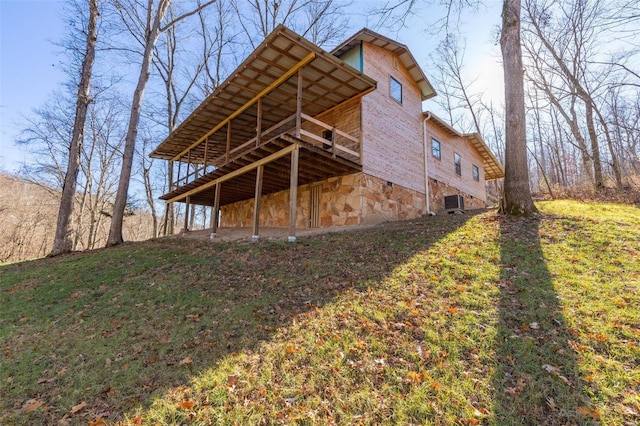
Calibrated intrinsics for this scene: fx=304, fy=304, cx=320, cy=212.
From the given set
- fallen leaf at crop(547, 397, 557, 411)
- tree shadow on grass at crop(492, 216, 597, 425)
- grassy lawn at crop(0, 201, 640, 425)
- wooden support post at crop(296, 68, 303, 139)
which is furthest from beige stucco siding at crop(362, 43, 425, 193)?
fallen leaf at crop(547, 397, 557, 411)

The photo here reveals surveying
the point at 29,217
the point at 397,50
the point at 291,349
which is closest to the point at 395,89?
the point at 397,50

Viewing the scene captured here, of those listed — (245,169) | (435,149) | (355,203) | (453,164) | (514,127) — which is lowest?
(355,203)

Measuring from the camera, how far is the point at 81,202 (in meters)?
20.8

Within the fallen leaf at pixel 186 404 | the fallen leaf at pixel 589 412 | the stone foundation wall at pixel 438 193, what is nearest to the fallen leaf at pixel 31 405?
the fallen leaf at pixel 186 404

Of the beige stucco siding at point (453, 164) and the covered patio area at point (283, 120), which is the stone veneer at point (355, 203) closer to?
the covered patio area at point (283, 120)

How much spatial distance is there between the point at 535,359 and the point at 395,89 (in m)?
11.9

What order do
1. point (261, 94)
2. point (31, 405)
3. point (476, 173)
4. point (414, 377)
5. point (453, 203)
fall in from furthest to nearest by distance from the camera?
point (476, 173) < point (453, 203) < point (261, 94) < point (31, 405) < point (414, 377)

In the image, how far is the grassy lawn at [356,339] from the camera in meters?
2.66

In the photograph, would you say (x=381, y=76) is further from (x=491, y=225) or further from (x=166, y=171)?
(x=166, y=171)

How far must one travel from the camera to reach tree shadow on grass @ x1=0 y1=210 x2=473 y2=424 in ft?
10.5

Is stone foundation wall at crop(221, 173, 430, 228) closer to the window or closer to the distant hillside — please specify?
the window

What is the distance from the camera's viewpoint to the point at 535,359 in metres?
3.02

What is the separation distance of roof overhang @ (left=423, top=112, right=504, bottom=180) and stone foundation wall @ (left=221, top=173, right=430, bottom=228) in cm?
404

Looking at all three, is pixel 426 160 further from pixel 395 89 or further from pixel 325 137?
pixel 325 137
